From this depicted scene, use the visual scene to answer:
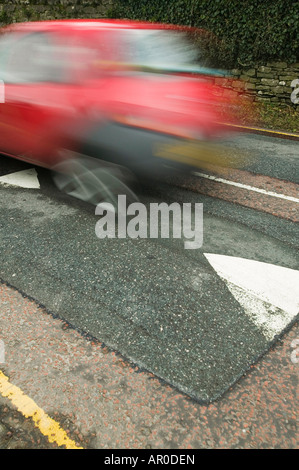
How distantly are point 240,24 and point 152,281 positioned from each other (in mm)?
9106

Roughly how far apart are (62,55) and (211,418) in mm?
3653

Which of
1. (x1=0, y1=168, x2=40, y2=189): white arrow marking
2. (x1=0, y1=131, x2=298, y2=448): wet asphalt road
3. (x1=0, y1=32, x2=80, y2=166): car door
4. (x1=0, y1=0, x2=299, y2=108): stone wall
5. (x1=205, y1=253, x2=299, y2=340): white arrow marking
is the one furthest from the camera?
(x1=0, y1=0, x2=299, y2=108): stone wall

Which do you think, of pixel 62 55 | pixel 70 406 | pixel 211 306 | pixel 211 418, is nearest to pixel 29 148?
pixel 62 55

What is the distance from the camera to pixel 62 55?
3799mm

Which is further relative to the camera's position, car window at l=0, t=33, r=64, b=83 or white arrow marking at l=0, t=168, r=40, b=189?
white arrow marking at l=0, t=168, r=40, b=189

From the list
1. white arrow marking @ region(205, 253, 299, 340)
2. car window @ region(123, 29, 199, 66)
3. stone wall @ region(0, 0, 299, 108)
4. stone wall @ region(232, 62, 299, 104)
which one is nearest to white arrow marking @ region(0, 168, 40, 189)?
car window @ region(123, 29, 199, 66)

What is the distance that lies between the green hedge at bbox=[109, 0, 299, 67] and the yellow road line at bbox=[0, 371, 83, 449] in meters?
9.75

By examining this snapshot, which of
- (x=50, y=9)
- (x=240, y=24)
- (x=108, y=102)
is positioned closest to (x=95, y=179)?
(x=108, y=102)

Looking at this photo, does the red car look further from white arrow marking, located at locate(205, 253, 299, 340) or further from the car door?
white arrow marking, located at locate(205, 253, 299, 340)

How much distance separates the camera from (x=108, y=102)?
3.43 meters

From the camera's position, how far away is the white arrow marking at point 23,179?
4.61 m

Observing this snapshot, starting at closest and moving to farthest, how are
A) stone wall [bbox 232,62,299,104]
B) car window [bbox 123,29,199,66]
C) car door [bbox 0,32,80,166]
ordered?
car window [bbox 123,29,199,66]
car door [bbox 0,32,80,166]
stone wall [bbox 232,62,299,104]

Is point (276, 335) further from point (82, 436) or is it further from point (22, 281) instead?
point (22, 281)

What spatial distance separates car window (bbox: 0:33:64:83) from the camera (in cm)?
387
